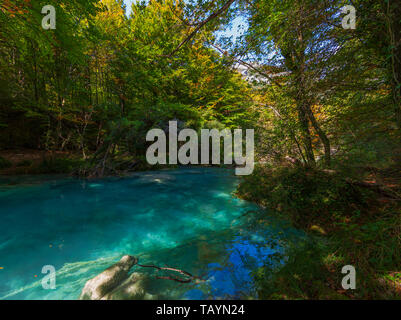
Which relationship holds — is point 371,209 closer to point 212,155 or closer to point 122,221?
point 122,221

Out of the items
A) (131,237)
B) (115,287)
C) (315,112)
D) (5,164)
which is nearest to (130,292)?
(115,287)

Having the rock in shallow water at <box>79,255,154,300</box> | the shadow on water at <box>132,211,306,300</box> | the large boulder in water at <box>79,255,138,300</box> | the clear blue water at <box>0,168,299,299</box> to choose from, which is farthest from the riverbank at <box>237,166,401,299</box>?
the large boulder in water at <box>79,255,138,300</box>

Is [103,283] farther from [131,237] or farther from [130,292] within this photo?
[131,237]

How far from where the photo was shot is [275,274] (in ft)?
7.48

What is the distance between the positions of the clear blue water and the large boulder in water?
0.25 meters

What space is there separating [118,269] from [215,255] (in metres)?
1.66

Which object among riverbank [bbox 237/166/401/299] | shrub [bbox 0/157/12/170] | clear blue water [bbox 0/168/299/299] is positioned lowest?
clear blue water [bbox 0/168/299/299]

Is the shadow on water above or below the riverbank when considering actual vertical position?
below

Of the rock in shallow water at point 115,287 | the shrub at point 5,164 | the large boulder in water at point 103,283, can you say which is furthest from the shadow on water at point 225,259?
the shrub at point 5,164

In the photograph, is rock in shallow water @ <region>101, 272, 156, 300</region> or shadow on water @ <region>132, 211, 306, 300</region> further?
shadow on water @ <region>132, 211, 306, 300</region>

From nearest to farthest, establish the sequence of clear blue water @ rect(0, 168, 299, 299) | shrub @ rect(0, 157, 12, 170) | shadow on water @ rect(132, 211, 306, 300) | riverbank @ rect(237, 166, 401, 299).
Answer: riverbank @ rect(237, 166, 401, 299)
shadow on water @ rect(132, 211, 306, 300)
clear blue water @ rect(0, 168, 299, 299)
shrub @ rect(0, 157, 12, 170)

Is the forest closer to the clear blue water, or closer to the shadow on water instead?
the shadow on water

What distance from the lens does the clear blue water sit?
8.34 ft

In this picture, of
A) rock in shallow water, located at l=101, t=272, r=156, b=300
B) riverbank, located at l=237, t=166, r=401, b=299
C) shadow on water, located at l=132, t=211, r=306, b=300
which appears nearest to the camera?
riverbank, located at l=237, t=166, r=401, b=299
